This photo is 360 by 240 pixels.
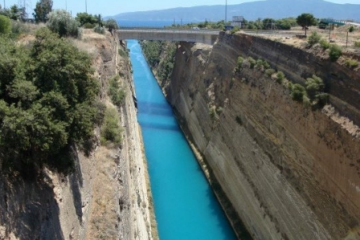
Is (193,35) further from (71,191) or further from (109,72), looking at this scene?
(71,191)

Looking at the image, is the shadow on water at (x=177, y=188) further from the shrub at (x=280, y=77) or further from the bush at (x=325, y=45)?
the bush at (x=325, y=45)

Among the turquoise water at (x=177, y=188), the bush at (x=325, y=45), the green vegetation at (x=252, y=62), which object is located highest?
the bush at (x=325, y=45)

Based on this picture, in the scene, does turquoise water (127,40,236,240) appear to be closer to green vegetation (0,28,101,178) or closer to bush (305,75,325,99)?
bush (305,75,325,99)

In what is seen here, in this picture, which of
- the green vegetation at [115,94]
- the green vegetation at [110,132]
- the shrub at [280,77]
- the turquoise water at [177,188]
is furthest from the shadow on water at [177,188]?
the shrub at [280,77]

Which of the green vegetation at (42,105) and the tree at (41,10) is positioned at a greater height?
the tree at (41,10)

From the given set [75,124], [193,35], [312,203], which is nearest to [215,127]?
[312,203]

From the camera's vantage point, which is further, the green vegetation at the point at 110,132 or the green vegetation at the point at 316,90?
the green vegetation at the point at 316,90

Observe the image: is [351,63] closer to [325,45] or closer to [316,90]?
[316,90]
